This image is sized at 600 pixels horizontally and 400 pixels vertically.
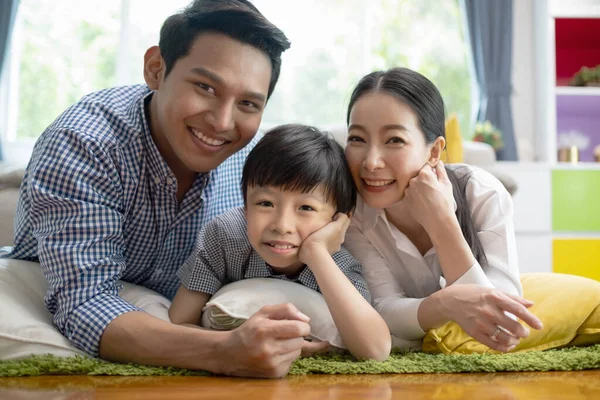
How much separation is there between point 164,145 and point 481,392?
1.03 metres

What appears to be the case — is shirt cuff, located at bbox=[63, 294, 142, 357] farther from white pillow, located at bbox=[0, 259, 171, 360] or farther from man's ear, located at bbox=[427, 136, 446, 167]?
man's ear, located at bbox=[427, 136, 446, 167]

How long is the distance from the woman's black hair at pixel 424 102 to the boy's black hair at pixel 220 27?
26 cm

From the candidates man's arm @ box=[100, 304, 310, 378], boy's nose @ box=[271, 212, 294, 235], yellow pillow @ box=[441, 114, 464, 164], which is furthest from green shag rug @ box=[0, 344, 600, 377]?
yellow pillow @ box=[441, 114, 464, 164]

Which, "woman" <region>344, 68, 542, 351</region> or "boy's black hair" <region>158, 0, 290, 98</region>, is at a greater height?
"boy's black hair" <region>158, 0, 290, 98</region>

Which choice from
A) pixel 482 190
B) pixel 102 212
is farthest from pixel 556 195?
pixel 102 212

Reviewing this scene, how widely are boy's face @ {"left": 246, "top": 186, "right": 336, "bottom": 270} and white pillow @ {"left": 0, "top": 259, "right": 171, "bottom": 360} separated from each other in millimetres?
328

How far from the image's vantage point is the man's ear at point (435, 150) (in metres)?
1.65

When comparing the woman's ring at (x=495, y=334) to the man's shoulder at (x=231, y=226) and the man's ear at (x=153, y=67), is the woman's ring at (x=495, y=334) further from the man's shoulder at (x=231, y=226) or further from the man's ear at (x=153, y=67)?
the man's ear at (x=153, y=67)

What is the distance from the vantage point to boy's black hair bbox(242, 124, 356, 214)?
147cm

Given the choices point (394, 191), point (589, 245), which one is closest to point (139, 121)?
point (394, 191)

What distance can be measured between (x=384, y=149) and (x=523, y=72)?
3.54 m

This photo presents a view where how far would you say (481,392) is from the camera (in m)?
1.13

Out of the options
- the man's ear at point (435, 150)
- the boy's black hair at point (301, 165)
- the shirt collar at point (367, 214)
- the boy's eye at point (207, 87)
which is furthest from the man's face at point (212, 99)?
the man's ear at point (435, 150)

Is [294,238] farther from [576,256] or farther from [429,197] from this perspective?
[576,256]
